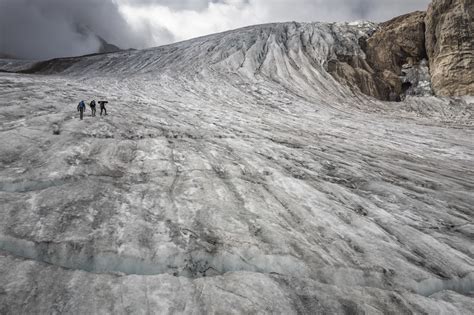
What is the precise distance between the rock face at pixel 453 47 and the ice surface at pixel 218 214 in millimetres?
18264

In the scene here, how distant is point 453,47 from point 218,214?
3540 centimetres

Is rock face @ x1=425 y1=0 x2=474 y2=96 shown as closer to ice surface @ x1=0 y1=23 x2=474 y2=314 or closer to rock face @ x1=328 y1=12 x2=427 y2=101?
rock face @ x1=328 y1=12 x2=427 y2=101

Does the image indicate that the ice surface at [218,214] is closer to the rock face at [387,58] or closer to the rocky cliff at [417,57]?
the rocky cliff at [417,57]

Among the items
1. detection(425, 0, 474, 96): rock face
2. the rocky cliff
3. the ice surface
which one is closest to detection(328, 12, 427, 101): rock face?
the rocky cliff

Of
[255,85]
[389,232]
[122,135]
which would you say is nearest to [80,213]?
[122,135]

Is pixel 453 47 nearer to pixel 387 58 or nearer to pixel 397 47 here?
pixel 397 47

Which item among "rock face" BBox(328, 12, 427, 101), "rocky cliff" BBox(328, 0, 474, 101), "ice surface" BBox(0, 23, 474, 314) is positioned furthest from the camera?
"rock face" BBox(328, 12, 427, 101)

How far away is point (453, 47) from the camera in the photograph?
A: 112 feet

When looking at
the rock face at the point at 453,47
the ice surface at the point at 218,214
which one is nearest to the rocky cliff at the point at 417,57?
the rock face at the point at 453,47

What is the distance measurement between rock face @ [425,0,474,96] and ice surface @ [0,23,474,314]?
59.9ft

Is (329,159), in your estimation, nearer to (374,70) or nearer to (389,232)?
(389,232)

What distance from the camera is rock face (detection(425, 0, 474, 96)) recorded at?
33.2m

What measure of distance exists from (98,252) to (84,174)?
3.25 m

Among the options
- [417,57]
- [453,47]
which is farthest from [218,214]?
[417,57]
